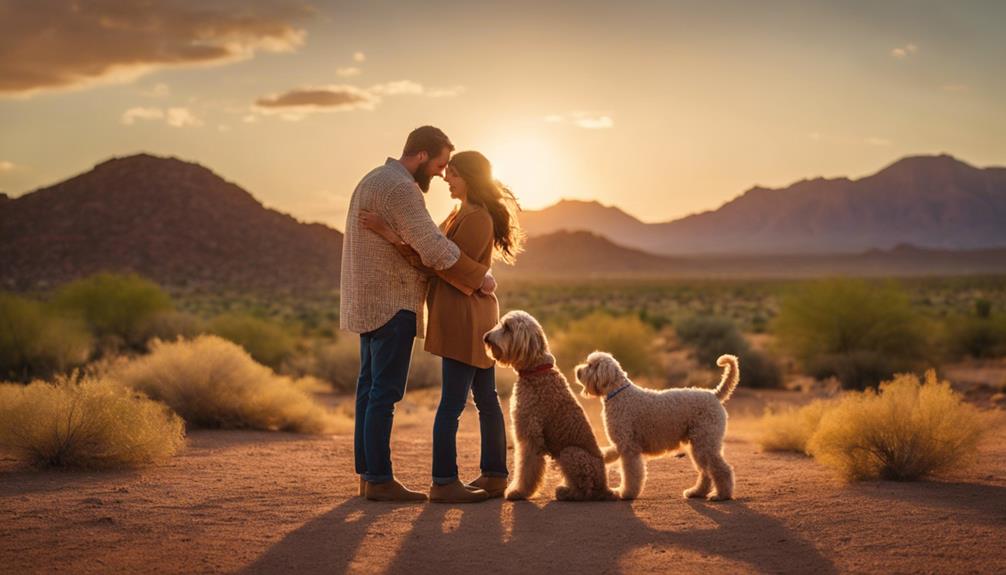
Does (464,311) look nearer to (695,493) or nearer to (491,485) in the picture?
(491,485)

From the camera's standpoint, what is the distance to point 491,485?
27.9 ft

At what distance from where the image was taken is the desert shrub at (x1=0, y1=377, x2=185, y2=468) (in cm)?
973

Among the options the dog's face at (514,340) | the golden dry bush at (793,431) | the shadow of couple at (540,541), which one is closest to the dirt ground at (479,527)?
the shadow of couple at (540,541)

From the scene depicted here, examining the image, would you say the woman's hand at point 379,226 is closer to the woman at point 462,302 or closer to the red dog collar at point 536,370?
the woman at point 462,302

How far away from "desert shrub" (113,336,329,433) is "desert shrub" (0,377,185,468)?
4002mm

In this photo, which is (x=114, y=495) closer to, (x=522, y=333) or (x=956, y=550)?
(x=522, y=333)

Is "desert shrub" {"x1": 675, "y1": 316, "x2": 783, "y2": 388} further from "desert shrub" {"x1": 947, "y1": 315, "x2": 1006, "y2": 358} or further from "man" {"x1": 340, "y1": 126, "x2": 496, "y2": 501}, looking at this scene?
"man" {"x1": 340, "y1": 126, "x2": 496, "y2": 501}

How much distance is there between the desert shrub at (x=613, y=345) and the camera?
2464 cm

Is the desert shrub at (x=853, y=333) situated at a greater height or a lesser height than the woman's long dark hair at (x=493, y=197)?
lesser

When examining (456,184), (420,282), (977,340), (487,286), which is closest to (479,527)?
(487,286)

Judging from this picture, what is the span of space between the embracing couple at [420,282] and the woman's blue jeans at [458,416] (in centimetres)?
1

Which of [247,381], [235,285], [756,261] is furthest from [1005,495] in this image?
[756,261]

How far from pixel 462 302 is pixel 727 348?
20054mm

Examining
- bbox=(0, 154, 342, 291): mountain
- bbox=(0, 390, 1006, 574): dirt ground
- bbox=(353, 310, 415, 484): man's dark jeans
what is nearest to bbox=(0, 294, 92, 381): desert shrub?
bbox=(0, 390, 1006, 574): dirt ground
